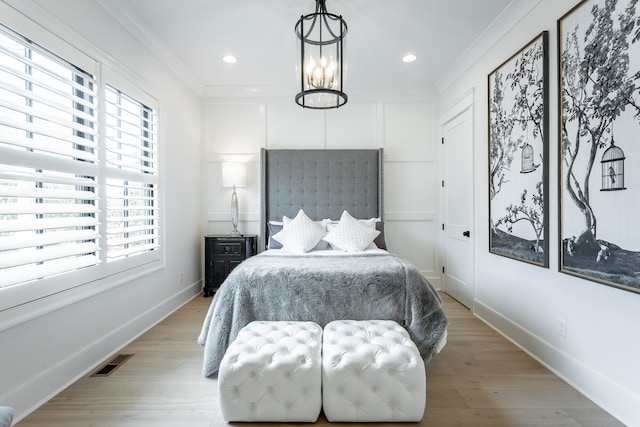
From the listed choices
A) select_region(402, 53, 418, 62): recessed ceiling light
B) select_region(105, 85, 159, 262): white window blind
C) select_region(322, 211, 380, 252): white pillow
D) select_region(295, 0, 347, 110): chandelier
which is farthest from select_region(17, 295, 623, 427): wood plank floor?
select_region(402, 53, 418, 62): recessed ceiling light

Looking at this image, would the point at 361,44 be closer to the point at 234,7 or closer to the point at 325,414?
the point at 234,7

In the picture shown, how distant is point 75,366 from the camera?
84.7 inches

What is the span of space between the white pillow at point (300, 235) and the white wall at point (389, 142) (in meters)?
0.92

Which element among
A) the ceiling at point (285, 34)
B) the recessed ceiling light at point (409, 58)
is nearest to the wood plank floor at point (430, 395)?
the ceiling at point (285, 34)

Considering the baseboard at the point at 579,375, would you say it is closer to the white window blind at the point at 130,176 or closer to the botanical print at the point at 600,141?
the botanical print at the point at 600,141

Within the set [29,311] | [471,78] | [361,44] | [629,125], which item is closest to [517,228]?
[629,125]

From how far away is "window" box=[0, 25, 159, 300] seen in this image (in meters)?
1.75

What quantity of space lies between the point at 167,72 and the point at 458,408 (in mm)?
4016

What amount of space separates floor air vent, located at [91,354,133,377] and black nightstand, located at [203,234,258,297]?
5.34 feet

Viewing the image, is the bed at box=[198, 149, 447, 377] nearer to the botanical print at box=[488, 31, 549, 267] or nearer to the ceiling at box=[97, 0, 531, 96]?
the botanical print at box=[488, 31, 549, 267]

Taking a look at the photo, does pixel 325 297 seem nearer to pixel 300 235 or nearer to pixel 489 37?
pixel 300 235

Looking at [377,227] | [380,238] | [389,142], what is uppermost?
[389,142]

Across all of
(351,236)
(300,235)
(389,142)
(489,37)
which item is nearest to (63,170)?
(300,235)

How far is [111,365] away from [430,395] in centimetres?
226
